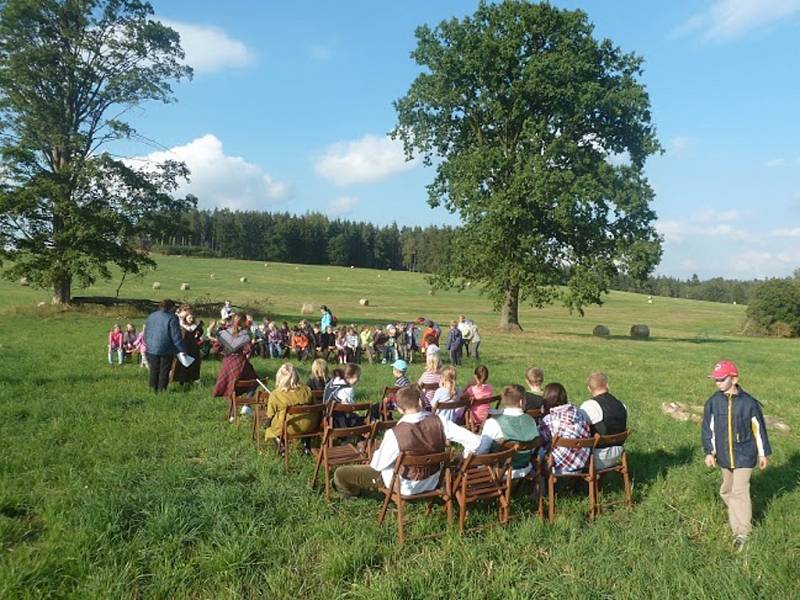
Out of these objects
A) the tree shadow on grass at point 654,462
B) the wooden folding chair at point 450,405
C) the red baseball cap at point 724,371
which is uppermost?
the red baseball cap at point 724,371

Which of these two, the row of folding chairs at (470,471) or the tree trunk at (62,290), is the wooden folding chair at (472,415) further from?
the tree trunk at (62,290)

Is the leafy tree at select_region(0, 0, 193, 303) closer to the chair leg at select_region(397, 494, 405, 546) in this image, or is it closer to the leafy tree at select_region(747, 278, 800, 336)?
the chair leg at select_region(397, 494, 405, 546)

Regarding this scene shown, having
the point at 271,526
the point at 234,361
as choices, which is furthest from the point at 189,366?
the point at 271,526

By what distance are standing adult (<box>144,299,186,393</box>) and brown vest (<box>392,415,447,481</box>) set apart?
6519 mm

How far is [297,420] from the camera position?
7.24 metres

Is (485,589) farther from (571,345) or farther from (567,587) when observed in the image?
(571,345)

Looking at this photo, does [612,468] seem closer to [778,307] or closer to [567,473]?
[567,473]

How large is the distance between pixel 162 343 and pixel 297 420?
178 inches

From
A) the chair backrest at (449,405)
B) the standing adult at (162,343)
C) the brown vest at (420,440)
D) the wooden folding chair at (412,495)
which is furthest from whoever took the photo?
the standing adult at (162,343)

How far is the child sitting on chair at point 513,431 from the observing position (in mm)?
5977

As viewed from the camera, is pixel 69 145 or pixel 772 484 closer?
pixel 772 484

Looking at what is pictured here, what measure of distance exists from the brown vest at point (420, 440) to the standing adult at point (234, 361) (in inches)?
202

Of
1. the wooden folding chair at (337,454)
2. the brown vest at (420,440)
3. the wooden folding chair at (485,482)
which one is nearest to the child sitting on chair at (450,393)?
the wooden folding chair at (337,454)

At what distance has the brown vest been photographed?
5.36 meters
